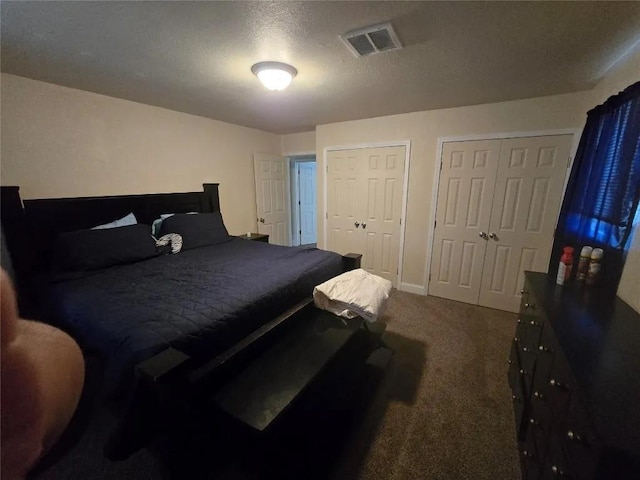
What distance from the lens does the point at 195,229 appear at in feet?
9.20

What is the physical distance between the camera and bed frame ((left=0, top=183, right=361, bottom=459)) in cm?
109

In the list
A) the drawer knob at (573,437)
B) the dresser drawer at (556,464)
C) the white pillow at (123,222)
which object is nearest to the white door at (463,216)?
the dresser drawer at (556,464)

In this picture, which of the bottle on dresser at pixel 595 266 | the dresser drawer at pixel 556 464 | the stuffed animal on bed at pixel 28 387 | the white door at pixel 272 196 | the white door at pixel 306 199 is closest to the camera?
the stuffed animal on bed at pixel 28 387

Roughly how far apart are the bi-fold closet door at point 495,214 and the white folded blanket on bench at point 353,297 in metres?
1.43

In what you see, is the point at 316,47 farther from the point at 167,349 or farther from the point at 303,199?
the point at 303,199

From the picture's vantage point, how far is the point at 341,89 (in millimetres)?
2273

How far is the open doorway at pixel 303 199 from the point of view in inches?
192

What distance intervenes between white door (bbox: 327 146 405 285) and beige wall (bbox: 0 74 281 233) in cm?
148

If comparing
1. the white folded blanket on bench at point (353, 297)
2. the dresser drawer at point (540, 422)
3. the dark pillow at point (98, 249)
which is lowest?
the dresser drawer at point (540, 422)

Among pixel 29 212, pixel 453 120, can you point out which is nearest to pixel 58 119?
pixel 29 212

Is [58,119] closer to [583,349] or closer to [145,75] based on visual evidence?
[145,75]

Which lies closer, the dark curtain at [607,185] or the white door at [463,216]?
the dark curtain at [607,185]

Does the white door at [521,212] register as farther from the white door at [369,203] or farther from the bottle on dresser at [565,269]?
the bottle on dresser at [565,269]

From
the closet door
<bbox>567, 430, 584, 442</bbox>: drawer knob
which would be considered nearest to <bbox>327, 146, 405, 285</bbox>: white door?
the closet door
